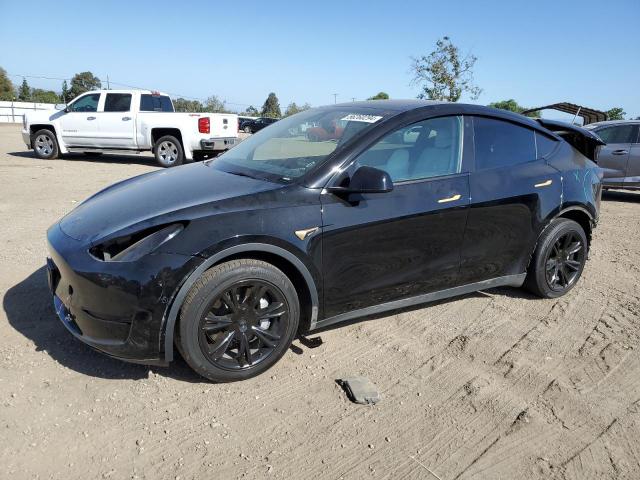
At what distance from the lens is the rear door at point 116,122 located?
12633mm

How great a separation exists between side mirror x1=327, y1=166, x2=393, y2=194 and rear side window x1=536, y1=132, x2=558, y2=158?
1838mm

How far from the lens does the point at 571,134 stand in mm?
4590

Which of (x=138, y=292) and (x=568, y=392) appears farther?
(x=568, y=392)

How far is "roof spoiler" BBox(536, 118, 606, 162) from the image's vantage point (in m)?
4.48

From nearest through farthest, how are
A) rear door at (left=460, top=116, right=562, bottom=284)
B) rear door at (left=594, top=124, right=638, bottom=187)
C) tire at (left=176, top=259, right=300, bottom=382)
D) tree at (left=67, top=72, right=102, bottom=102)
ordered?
→ tire at (left=176, top=259, right=300, bottom=382) → rear door at (left=460, top=116, right=562, bottom=284) → rear door at (left=594, top=124, right=638, bottom=187) → tree at (left=67, top=72, right=102, bottom=102)

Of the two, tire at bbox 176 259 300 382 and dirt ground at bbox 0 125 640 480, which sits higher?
tire at bbox 176 259 300 382

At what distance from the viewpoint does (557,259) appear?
430 centimetres

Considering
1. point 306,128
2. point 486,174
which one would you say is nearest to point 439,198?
point 486,174

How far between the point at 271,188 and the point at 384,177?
69 cm

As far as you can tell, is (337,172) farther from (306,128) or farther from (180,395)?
(180,395)

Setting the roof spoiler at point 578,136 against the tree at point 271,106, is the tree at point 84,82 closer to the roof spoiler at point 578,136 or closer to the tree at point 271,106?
the tree at point 271,106

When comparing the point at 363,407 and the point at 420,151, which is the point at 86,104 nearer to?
the point at 420,151

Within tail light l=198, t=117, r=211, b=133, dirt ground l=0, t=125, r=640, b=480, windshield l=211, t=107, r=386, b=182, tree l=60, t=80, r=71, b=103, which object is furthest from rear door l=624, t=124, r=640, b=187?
tree l=60, t=80, r=71, b=103

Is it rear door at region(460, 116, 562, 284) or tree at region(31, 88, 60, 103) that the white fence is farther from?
rear door at region(460, 116, 562, 284)
